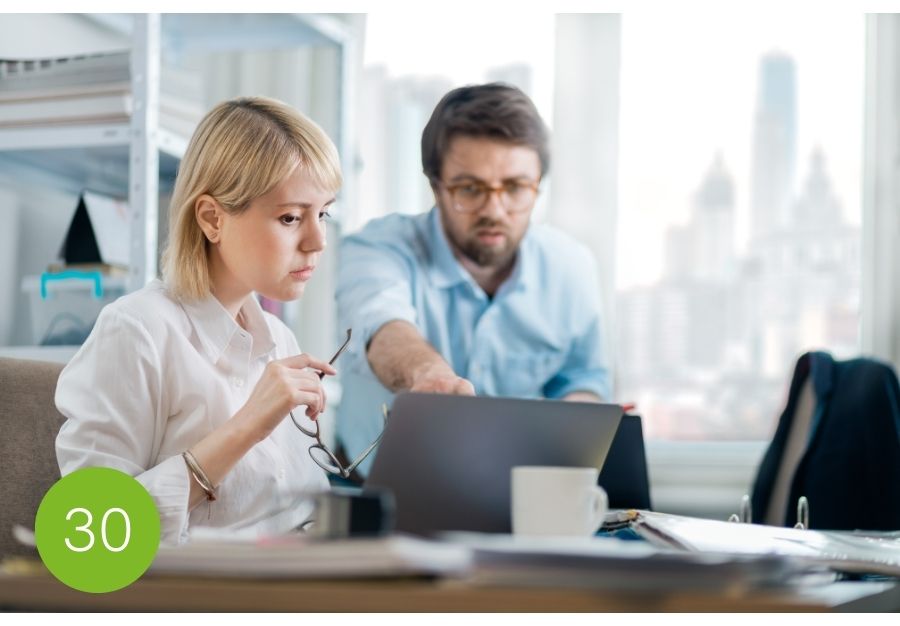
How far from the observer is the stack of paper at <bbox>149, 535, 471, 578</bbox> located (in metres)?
0.46

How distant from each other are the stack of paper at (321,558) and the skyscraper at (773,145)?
2210 millimetres

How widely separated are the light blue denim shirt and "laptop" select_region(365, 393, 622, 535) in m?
1.20

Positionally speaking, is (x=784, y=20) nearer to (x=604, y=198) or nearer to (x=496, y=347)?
(x=604, y=198)

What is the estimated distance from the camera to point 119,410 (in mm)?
989

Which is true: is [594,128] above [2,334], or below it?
above

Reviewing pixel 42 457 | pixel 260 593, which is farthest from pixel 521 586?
pixel 42 457

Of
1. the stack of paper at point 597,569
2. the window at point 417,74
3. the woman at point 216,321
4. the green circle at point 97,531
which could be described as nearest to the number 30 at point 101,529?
the green circle at point 97,531

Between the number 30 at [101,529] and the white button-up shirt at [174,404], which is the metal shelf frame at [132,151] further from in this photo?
the number 30 at [101,529]

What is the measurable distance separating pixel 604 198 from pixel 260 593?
84.6 inches

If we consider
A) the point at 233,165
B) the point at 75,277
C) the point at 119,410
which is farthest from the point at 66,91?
the point at 119,410

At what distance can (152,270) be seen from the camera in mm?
1783

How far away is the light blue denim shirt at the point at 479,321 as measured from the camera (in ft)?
6.85

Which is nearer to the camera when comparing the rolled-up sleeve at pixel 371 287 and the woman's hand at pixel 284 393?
the woman's hand at pixel 284 393

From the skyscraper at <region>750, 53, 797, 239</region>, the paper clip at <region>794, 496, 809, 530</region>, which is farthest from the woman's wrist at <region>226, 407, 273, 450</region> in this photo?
the skyscraper at <region>750, 53, 797, 239</region>
